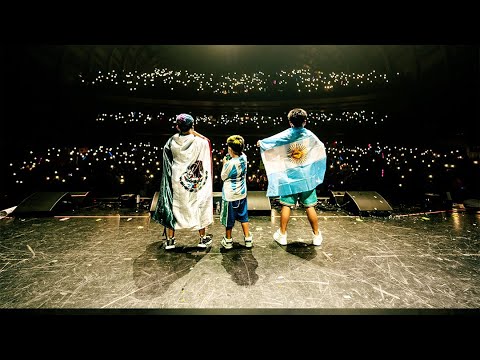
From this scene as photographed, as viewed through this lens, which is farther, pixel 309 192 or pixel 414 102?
pixel 414 102

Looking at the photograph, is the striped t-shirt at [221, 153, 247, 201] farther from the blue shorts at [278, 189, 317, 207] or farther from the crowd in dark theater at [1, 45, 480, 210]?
the crowd in dark theater at [1, 45, 480, 210]

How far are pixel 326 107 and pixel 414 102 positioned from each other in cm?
334

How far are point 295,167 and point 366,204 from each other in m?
2.46

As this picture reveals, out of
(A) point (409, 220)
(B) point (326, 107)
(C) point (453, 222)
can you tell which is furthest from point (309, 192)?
(B) point (326, 107)

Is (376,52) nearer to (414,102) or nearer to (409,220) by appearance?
(414,102)

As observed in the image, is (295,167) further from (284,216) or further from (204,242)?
(204,242)

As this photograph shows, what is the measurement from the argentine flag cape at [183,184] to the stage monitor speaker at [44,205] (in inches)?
121

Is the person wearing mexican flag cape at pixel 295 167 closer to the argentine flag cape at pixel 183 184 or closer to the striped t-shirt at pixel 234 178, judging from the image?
the striped t-shirt at pixel 234 178

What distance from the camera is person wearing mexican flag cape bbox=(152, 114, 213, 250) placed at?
310 cm

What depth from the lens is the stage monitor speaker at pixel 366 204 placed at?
4926 mm
